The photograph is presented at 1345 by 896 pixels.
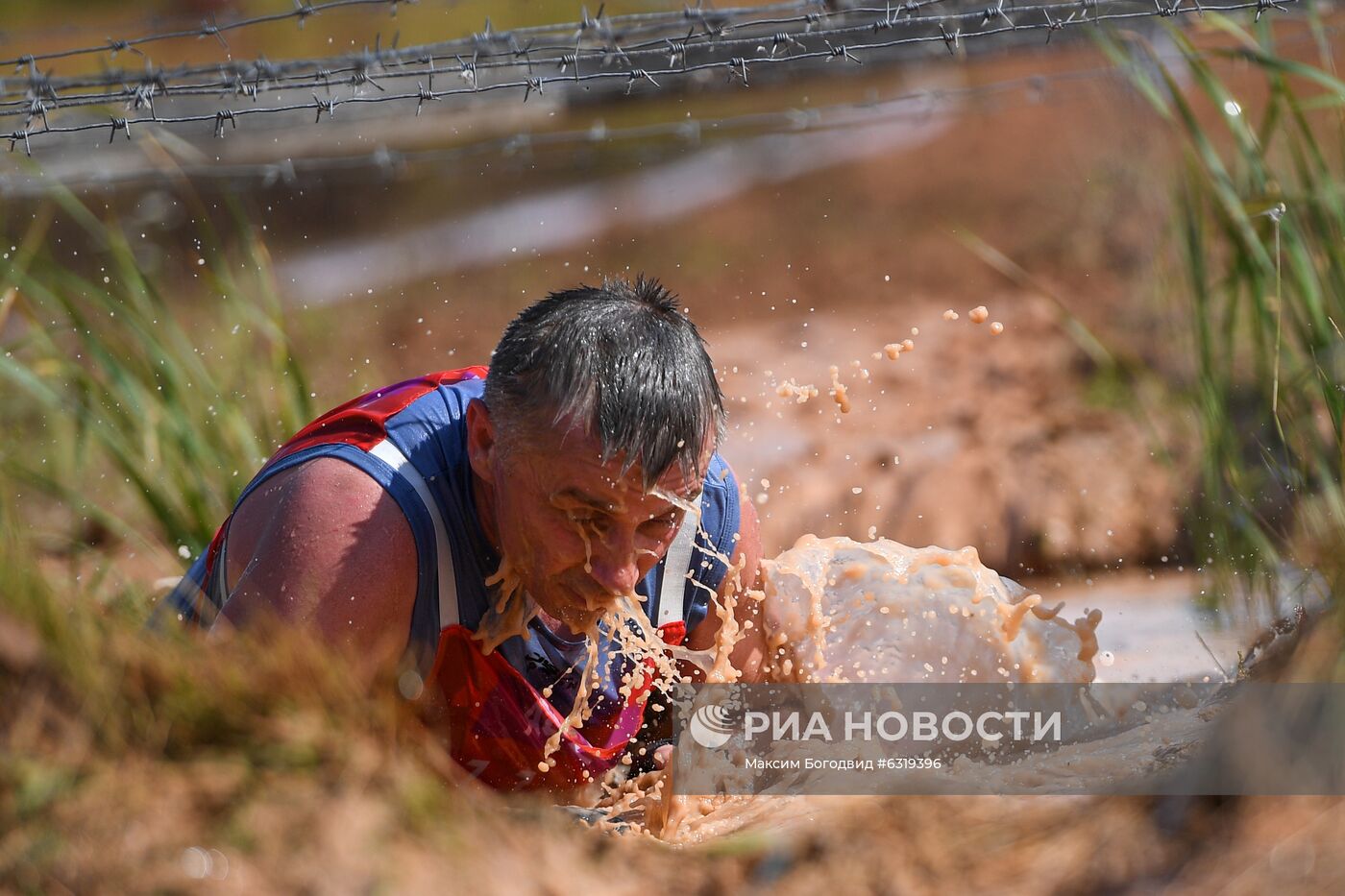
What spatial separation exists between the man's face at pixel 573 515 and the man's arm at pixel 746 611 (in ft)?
1.48

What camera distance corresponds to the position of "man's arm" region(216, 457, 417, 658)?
2.29 metres

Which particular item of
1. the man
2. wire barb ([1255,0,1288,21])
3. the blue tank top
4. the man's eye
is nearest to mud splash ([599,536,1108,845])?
the blue tank top

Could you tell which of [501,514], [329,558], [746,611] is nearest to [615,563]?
[501,514]

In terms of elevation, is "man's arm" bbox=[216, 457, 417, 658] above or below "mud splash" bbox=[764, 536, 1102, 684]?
above

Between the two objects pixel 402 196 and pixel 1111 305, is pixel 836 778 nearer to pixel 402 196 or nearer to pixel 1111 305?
pixel 1111 305

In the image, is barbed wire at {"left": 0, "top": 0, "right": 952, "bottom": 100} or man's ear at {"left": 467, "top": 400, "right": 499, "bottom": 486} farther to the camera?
barbed wire at {"left": 0, "top": 0, "right": 952, "bottom": 100}

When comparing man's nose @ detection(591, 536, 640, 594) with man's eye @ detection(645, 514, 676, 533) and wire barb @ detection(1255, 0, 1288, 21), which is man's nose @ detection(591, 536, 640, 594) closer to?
man's eye @ detection(645, 514, 676, 533)

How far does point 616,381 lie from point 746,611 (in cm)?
94

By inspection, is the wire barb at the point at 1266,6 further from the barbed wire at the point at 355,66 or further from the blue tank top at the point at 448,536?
the blue tank top at the point at 448,536

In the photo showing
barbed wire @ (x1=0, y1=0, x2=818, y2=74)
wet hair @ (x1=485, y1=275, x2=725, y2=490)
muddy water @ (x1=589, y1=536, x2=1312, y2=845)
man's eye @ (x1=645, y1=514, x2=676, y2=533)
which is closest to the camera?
wet hair @ (x1=485, y1=275, x2=725, y2=490)

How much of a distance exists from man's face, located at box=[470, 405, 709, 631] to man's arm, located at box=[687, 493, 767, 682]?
0.45 m

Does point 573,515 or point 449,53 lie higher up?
point 449,53

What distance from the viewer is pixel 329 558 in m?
2.32

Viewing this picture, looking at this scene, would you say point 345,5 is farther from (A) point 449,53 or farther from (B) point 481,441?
(B) point 481,441
